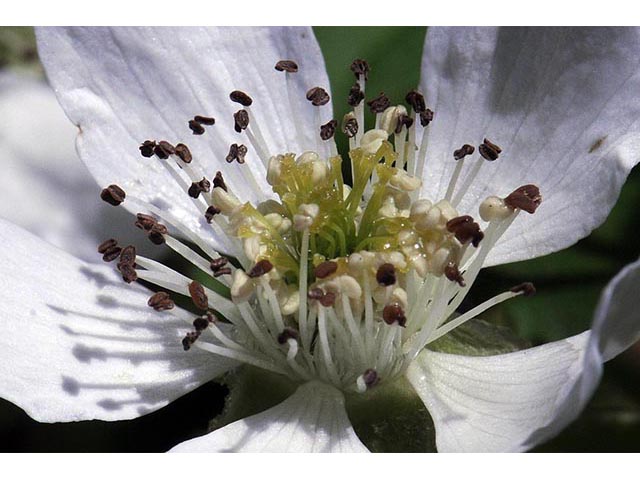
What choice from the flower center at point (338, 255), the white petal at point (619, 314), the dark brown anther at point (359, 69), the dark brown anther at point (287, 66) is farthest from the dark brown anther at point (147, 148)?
the white petal at point (619, 314)

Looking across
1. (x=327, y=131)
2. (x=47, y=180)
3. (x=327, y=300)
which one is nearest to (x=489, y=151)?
(x=327, y=131)

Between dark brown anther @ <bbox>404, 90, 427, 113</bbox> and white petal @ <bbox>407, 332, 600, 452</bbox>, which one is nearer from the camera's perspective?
white petal @ <bbox>407, 332, 600, 452</bbox>

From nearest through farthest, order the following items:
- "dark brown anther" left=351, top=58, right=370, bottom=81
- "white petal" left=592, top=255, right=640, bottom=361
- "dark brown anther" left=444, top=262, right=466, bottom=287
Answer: "white petal" left=592, top=255, right=640, bottom=361
"dark brown anther" left=444, top=262, right=466, bottom=287
"dark brown anther" left=351, top=58, right=370, bottom=81

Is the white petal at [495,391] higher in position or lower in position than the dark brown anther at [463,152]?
lower

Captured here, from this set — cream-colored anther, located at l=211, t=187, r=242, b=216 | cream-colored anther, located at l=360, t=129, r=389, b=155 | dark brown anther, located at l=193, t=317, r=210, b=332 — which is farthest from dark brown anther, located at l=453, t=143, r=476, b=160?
dark brown anther, located at l=193, t=317, r=210, b=332

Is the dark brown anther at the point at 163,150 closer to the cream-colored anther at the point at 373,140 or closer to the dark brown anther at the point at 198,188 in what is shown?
the dark brown anther at the point at 198,188

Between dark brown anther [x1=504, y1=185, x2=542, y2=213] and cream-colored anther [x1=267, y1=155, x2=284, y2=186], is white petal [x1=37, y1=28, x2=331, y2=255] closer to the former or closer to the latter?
cream-colored anther [x1=267, y1=155, x2=284, y2=186]
